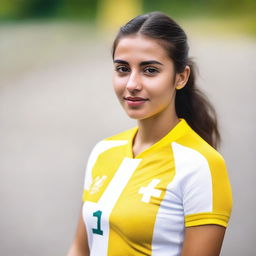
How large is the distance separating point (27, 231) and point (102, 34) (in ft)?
3.41

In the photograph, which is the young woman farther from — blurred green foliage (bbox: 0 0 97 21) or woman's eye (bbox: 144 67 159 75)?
A: blurred green foliage (bbox: 0 0 97 21)

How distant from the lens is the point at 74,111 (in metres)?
2.61

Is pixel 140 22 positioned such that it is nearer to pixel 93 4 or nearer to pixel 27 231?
pixel 93 4

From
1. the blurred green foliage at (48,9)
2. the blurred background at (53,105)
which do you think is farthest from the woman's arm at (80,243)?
the blurred green foliage at (48,9)

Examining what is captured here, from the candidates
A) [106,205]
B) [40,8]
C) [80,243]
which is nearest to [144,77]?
[106,205]

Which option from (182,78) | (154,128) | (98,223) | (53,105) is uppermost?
(182,78)

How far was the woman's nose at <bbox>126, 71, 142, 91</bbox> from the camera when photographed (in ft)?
4.32

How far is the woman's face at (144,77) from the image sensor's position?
132 centimetres

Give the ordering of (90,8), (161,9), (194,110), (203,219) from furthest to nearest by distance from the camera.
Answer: (90,8), (161,9), (194,110), (203,219)

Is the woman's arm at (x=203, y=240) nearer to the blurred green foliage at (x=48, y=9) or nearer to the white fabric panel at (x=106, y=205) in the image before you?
the white fabric panel at (x=106, y=205)

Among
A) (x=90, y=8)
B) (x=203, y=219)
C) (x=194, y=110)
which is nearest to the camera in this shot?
(x=203, y=219)

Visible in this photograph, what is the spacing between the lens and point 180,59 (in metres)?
1.38

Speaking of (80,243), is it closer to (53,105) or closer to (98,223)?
(98,223)

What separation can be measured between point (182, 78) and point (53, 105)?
52.6 inches
